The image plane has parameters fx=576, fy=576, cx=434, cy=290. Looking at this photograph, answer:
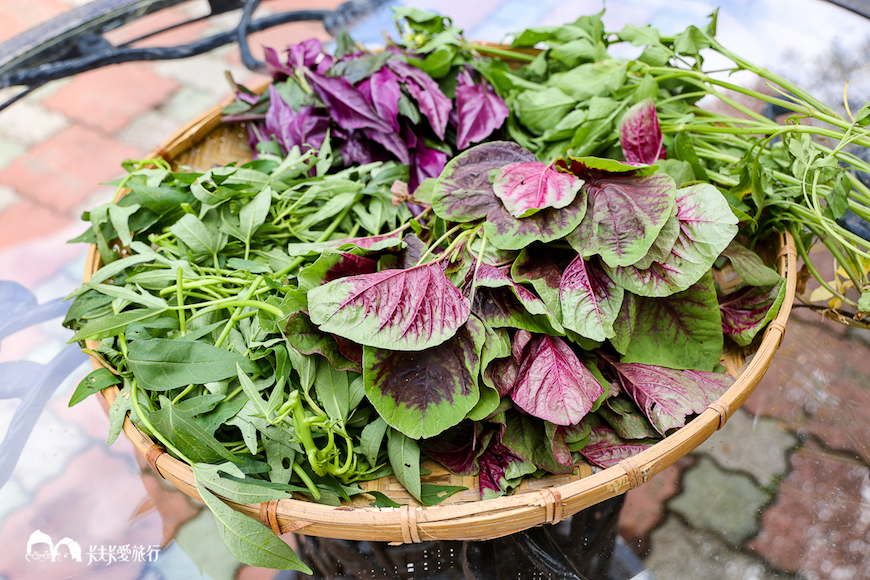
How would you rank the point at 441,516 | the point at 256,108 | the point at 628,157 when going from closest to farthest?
the point at 441,516, the point at 628,157, the point at 256,108

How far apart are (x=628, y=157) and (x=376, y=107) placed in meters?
0.33

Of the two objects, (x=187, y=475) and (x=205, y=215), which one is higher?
(x=205, y=215)

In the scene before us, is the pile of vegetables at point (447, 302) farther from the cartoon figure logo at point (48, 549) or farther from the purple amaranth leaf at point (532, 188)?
the cartoon figure logo at point (48, 549)

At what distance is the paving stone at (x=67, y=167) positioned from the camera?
930 millimetres

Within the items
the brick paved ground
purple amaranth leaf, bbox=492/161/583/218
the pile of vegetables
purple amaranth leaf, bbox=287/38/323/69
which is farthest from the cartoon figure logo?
purple amaranth leaf, bbox=287/38/323/69

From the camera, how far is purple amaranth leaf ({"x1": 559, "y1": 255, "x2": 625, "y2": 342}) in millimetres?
550

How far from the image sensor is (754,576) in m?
0.56

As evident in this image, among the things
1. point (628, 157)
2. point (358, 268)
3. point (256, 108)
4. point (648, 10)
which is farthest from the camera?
point (648, 10)

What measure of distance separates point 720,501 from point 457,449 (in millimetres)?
287

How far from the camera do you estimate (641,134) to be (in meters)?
0.69

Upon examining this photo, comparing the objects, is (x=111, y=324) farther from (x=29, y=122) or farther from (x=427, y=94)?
(x=29, y=122)

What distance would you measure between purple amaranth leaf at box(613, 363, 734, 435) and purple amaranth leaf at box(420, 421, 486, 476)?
0.56 ft

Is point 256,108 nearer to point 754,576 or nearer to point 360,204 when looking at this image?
point 360,204

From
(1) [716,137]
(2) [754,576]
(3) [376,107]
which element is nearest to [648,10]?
(1) [716,137]
